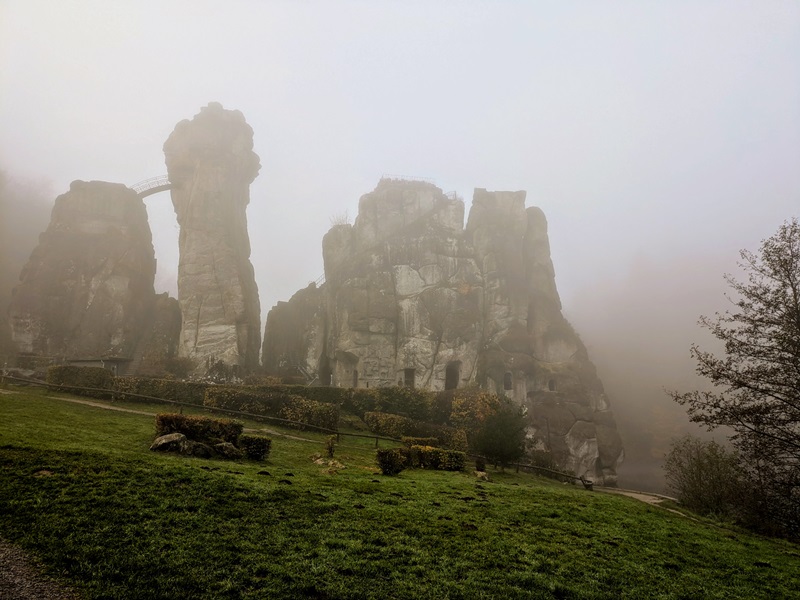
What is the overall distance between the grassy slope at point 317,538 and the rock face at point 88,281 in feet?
173

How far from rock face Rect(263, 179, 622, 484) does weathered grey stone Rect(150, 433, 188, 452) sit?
4820 cm

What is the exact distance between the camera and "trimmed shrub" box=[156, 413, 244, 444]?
17469 mm

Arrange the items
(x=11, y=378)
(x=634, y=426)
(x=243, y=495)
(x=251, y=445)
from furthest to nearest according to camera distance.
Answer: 1. (x=634, y=426)
2. (x=11, y=378)
3. (x=251, y=445)
4. (x=243, y=495)

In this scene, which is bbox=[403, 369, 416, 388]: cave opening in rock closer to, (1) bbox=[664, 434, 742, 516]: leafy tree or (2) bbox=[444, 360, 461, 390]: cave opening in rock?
(2) bbox=[444, 360, 461, 390]: cave opening in rock

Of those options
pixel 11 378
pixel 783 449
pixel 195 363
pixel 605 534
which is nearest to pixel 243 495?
pixel 605 534

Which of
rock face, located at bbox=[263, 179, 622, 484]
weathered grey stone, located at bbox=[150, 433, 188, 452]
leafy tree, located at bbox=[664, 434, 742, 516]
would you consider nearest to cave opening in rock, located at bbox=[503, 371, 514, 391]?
rock face, located at bbox=[263, 179, 622, 484]

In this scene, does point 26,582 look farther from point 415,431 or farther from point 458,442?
point 458,442

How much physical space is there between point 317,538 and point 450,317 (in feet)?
191

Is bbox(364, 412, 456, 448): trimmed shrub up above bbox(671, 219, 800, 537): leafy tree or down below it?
below

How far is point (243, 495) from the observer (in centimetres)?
1138

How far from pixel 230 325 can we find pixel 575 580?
60.6 metres

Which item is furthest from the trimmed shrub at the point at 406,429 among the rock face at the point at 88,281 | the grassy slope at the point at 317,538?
the rock face at the point at 88,281

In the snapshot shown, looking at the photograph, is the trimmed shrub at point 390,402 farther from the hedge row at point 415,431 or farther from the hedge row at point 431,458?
the hedge row at point 431,458

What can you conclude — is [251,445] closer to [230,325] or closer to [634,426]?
[230,325]
